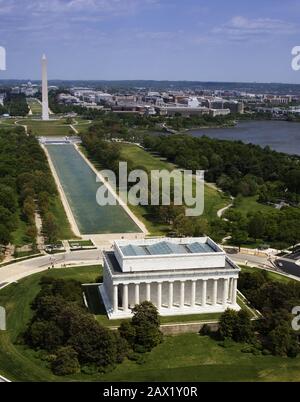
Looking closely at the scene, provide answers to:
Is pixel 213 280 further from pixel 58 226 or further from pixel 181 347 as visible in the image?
pixel 58 226

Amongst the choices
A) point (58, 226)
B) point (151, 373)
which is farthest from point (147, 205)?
point (151, 373)

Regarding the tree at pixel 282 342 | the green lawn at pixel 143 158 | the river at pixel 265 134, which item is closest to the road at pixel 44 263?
the tree at pixel 282 342

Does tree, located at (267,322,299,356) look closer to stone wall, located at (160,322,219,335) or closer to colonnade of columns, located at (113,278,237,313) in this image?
stone wall, located at (160,322,219,335)

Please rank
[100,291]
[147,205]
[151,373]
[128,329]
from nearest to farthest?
[151,373] < [128,329] < [100,291] < [147,205]

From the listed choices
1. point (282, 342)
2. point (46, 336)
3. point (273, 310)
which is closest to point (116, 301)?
point (46, 336)

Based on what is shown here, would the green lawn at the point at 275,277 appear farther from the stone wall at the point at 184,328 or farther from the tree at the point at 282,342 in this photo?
the tree at the point at 282,342

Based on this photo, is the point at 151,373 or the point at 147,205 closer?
the point at 151,373

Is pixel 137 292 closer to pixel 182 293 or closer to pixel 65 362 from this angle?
pixel 182 293
